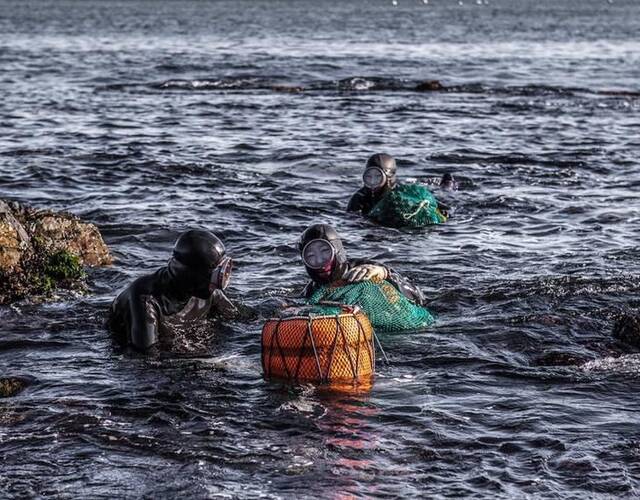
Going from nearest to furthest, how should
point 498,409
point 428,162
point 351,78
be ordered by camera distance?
1. point 498,409
2. point 428,162
3. point 351,78

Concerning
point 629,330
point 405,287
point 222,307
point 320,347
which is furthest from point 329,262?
point 629,330

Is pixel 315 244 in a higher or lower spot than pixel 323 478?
higher

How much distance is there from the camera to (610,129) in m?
29.6

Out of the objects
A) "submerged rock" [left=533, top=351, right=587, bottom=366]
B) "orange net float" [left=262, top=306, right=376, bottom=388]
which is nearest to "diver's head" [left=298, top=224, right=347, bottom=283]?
"orange net float" [left=262, top=306, right=376, bottom=388]

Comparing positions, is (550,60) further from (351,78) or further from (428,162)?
(428,162)

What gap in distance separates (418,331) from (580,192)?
976 cm

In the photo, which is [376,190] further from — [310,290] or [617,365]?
[617,365]

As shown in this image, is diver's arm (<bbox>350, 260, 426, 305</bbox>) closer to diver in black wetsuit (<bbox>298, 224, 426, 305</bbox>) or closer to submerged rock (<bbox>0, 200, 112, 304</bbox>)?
diver in black wetsuit (<bbox>298, 224, 426, 305</bbox>)

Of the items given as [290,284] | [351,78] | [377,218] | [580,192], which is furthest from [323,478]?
[351,78]

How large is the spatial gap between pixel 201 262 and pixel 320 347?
1.57 meters

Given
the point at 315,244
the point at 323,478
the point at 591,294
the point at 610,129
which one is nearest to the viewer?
the point at 323,478

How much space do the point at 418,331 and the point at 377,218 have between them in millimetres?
5869

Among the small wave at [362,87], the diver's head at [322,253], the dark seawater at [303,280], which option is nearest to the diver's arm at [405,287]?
the dark seawater at [303,280]

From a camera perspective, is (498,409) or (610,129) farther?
(610,129)
